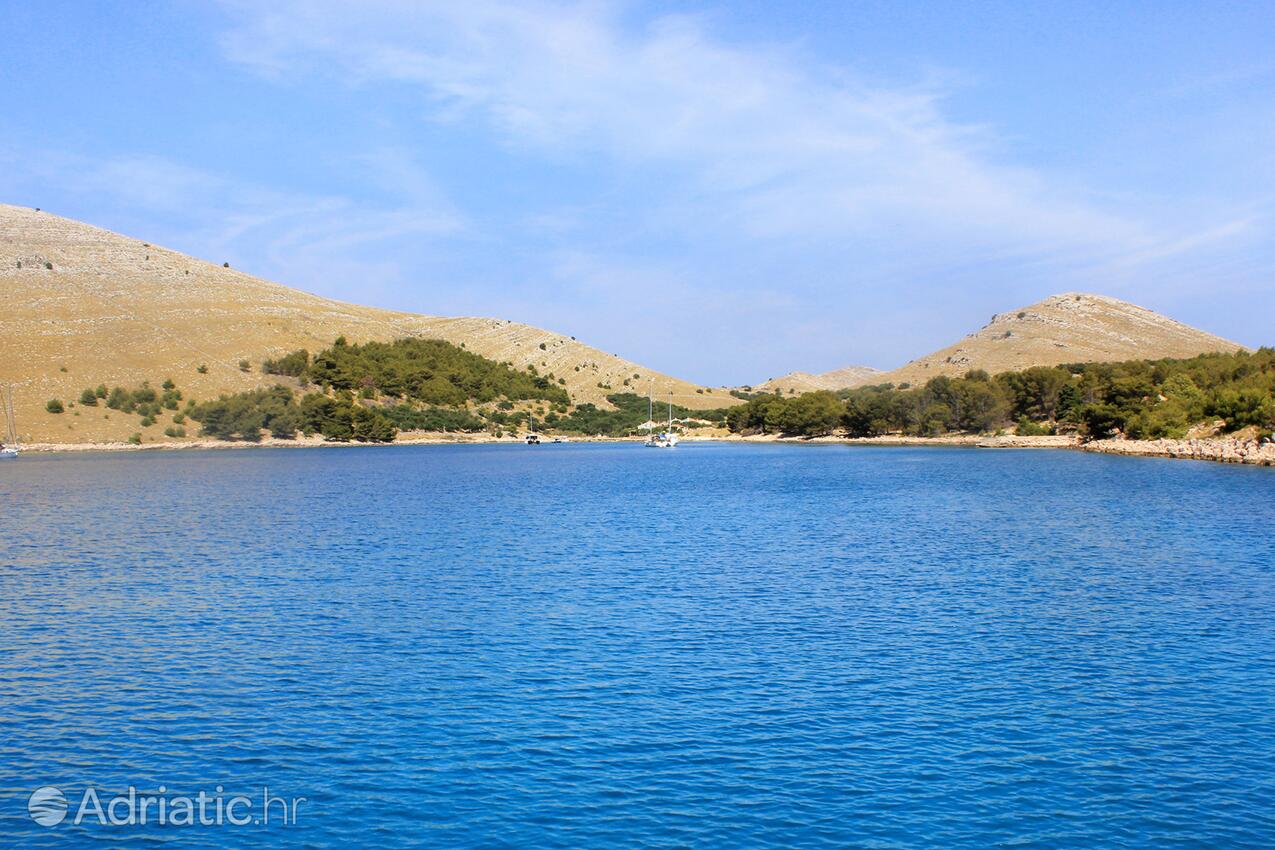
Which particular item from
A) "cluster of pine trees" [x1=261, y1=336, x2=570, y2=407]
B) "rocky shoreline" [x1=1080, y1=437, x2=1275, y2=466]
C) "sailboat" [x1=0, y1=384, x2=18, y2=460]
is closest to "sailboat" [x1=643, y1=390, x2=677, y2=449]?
"cluster of pine trees" [x1=261, y1=336, x2=570, y2=407]

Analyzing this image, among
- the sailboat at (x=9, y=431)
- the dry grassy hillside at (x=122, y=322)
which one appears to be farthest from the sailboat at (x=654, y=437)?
the sailboat at (x=9, y=431)

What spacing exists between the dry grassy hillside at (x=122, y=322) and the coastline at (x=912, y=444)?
313cm

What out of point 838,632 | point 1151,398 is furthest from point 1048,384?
point 838,632

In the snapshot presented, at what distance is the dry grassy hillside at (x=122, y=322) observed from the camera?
12838cm

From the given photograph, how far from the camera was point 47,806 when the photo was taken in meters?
12.9

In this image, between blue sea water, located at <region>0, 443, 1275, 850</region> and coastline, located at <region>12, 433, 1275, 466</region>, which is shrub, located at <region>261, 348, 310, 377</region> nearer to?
coastline, located at <region>12, 433, 1275, 466</region>

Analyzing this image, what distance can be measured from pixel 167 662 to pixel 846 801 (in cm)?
1383

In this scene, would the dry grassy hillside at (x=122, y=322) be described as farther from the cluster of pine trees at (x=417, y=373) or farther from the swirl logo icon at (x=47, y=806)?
the swirl logo icon at (x=47, y=806)

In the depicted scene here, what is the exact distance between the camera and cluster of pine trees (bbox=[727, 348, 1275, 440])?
100 metres

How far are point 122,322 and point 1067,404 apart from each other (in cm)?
13267

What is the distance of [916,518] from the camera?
45656 millimetres

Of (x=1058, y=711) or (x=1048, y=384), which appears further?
(x=1048, y=384)

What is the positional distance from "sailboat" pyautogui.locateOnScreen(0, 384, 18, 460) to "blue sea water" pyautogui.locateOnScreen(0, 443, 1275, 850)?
85050 mm

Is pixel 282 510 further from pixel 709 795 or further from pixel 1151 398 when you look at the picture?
pixel 1151 398
